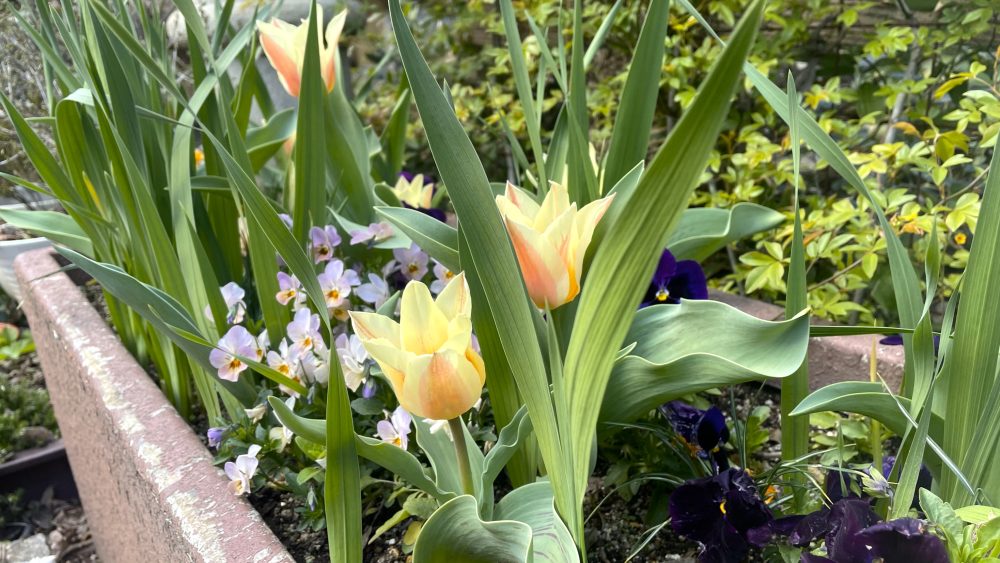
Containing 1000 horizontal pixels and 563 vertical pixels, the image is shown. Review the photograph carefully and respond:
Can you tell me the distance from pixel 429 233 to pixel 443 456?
0.23 meters

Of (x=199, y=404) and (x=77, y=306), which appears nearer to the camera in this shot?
(x=199, y=404)

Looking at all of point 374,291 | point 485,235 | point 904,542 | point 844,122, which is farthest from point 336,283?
point 844,122

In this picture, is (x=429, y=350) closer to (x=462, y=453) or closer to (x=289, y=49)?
(x=462, y=453)

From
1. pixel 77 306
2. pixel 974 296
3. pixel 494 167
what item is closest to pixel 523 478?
pixel 974 296

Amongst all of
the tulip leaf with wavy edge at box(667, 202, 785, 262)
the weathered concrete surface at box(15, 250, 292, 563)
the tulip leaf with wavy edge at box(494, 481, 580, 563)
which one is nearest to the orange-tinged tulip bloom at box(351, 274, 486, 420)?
the tulip leaf with wavy edge at box(494, 481, 580, 563)

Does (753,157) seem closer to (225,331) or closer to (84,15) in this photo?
(225,331)

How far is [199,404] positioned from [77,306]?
0.35m

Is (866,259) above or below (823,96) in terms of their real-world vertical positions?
below

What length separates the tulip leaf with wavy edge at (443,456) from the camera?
75cm

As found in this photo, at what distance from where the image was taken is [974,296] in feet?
2.01

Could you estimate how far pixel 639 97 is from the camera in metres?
0.80

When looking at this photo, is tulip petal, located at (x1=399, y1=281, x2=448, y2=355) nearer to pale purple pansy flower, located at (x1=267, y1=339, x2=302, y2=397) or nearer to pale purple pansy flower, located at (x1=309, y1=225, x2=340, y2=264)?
pale purple pansy flower, located at (x1=267, y1=339, x2=302, y2=397)

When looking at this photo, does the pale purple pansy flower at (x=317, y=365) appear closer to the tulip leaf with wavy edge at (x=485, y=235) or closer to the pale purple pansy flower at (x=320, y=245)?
the pale purple pansy flower at (x=320, y=245)

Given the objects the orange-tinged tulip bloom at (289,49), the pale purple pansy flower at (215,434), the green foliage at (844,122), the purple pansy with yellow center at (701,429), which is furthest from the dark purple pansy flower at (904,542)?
the orange-tinged tulip bloom at (289,49)
